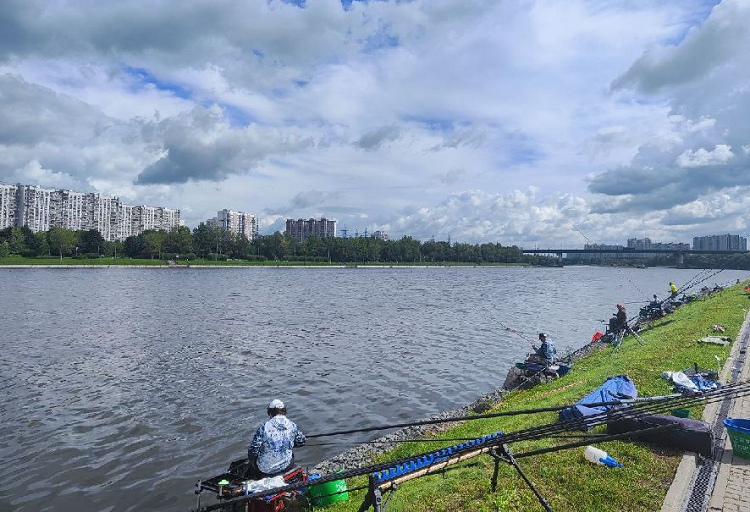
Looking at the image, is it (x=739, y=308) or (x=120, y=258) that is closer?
(x=739, y=308)

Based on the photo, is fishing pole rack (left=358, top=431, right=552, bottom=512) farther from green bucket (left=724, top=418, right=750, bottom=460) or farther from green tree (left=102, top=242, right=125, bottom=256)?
green tree (left=102, top=242, right=125, bottom=256)

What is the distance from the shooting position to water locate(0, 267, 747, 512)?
1455 cm

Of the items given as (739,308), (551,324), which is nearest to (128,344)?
(551,324)

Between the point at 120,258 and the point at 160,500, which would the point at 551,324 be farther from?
the point at 120,258

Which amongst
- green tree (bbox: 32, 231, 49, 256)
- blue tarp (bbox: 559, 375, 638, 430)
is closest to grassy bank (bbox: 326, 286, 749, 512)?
blue tarp (bbox: 559, 375, 638, 430)

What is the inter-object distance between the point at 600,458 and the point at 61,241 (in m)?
180

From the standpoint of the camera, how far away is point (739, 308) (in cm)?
3584

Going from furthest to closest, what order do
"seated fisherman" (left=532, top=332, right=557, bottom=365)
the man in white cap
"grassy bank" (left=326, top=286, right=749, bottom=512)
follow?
"seated fisherman" (left=532, top=332, right=557, bottom=365)
the man in white cap
"grassy bank" (left=326, top=286, right=749, bottom=512)

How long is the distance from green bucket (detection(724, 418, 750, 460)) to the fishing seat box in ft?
1.17

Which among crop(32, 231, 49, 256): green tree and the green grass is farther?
crop(32, 231, 49, 256): green tree

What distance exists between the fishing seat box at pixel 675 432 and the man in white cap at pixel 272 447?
6.82 metres

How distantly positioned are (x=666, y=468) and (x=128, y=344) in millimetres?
31027

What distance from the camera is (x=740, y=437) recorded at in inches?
377

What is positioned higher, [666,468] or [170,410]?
[666,468]
